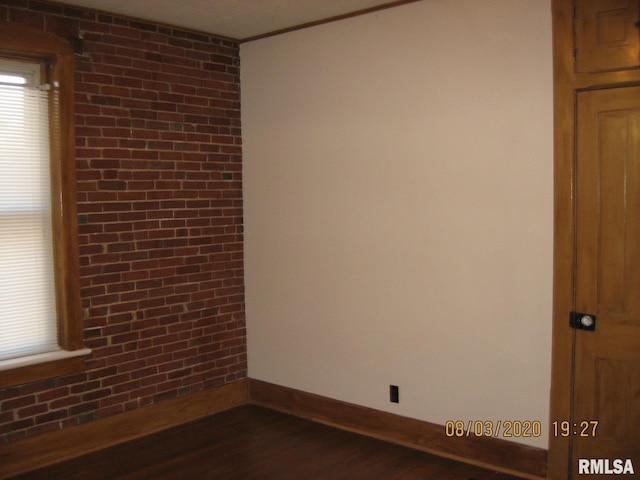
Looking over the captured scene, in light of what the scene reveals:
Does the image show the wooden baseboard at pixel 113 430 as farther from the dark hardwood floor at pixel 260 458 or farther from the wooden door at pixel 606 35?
the wooden door at pixel 606 35

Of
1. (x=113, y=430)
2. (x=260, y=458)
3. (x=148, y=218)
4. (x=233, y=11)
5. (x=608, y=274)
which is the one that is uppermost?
(x=233, y=11)

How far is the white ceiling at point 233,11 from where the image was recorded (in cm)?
370

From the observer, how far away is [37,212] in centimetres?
365

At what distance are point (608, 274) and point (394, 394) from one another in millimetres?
1480

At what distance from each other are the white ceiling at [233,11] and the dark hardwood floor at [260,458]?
2660 millimetres

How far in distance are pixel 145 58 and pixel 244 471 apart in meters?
2.61

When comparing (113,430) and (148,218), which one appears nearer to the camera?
(113,430)

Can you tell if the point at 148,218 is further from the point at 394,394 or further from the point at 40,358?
the point at 394,394

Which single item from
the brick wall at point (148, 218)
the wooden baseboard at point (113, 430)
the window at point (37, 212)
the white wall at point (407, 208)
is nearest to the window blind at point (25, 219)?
the window at point (37, 212)

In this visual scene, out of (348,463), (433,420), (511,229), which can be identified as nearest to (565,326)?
(511,229)

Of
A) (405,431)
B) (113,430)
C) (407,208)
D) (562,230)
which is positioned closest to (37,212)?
(113,430)

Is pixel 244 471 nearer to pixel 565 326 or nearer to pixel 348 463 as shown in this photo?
pixel 348 463

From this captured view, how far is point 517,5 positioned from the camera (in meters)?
3.27

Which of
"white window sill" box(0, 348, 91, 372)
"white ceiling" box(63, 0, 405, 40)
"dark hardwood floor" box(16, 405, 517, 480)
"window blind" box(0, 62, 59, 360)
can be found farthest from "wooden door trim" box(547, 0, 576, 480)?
"window blind" box(0, 62, 59, 360)
